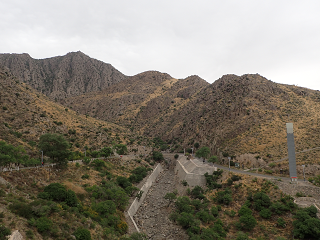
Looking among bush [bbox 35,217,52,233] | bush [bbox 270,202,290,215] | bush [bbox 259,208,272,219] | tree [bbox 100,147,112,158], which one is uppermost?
tree [bbox 100,147,112,158]

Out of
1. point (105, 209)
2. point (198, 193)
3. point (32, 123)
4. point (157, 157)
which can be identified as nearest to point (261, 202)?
point (198, 193)

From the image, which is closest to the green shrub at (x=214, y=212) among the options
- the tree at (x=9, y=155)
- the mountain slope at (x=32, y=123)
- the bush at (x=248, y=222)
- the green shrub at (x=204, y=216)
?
the green shrub at (x=204, y=216)

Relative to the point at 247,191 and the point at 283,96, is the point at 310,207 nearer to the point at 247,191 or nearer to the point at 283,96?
the point at 247,191

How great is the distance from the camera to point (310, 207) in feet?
90.2

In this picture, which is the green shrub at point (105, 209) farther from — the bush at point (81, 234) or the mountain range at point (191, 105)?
the mountain range at point (191, 105)

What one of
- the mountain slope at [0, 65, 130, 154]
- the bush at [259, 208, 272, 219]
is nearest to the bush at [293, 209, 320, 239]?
the bush at [259, 208, 272, 219]

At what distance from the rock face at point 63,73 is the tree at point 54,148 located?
12759 centimetres

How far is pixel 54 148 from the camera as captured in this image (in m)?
34.9

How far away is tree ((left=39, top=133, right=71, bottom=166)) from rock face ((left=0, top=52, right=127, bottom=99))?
12759cm

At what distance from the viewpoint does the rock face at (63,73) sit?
502 ft

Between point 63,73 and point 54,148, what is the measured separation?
157184mm

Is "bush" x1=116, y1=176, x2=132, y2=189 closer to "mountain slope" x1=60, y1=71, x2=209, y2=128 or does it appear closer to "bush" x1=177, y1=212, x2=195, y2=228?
"bush" x1=177, y1=212, x2=195, y2=228

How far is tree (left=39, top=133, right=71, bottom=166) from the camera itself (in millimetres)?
34375

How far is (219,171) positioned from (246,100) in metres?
35.7
